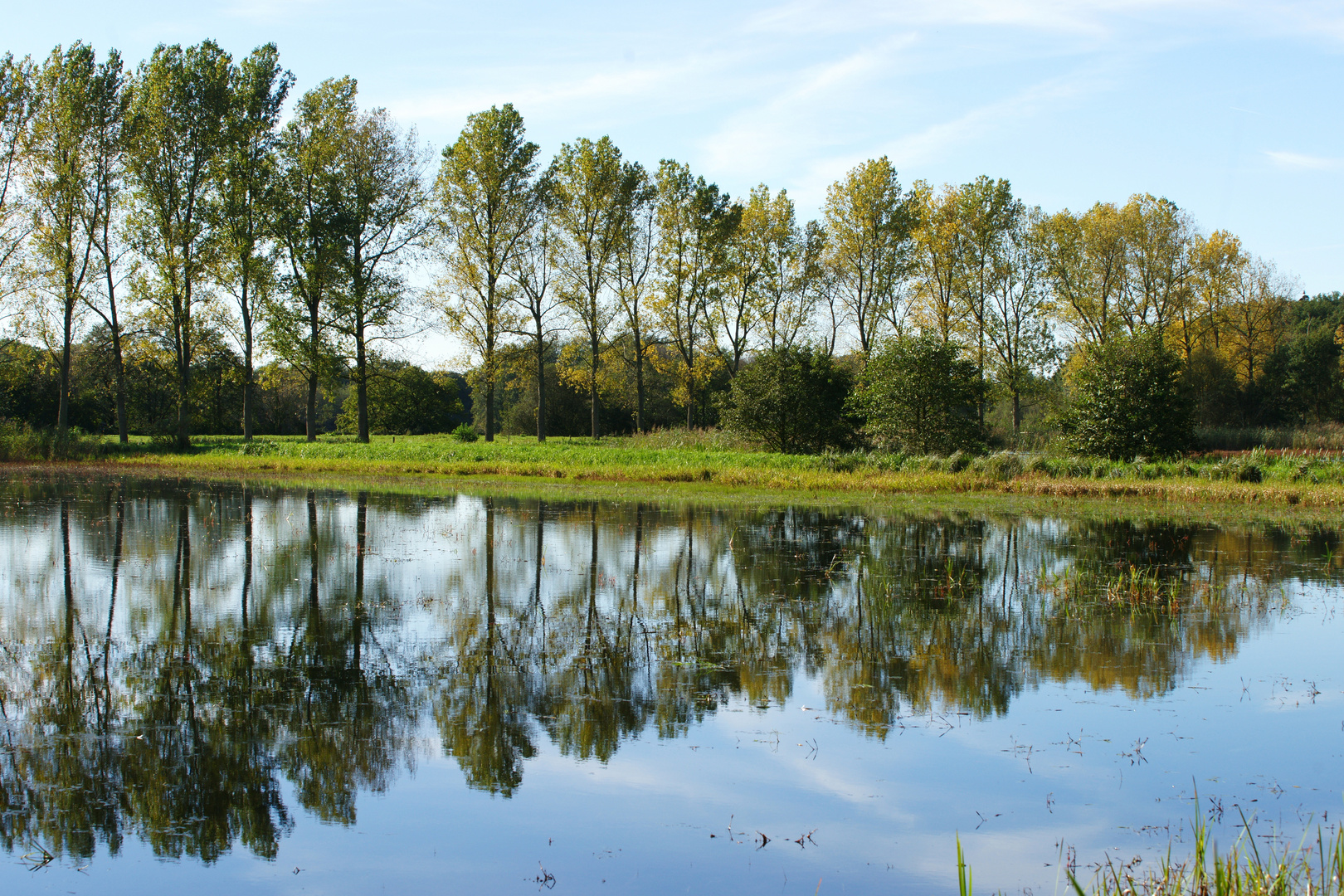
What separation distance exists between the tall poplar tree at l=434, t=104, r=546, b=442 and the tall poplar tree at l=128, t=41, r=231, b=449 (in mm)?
9648

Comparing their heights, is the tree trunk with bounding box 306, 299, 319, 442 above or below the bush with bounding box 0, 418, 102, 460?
above

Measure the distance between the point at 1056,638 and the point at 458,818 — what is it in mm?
6394

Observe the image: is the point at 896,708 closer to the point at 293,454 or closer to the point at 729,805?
the point at 729,805

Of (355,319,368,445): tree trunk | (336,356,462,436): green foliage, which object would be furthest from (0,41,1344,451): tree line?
(336,356,462,436): green foliage

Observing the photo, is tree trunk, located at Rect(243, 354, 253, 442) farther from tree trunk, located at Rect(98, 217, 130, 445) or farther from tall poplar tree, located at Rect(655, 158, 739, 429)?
tall poplar tree, located at Rect(655, 158, 739, 429)

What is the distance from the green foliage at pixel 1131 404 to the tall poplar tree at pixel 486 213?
2542 cm

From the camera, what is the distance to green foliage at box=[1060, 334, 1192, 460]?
30.2 m

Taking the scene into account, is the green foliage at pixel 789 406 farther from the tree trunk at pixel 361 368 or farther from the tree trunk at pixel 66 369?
the tree trunk at pixel 66 369

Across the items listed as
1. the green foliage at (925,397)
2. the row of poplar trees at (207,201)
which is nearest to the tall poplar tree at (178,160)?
the row of poplar trees at (207,201)

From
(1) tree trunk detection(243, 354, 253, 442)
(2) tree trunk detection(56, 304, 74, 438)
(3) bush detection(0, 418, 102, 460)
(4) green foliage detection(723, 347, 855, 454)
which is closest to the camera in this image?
(3) bush detection(0, 418, 102, 460)

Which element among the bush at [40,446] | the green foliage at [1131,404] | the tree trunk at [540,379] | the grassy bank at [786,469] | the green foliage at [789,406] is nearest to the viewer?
the grassy bank at [786,469]

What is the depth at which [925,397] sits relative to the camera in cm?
3125

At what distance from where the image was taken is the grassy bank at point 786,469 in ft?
79.6

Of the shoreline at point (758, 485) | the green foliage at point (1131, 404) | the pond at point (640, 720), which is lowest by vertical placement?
the pond at point (640, 720)
